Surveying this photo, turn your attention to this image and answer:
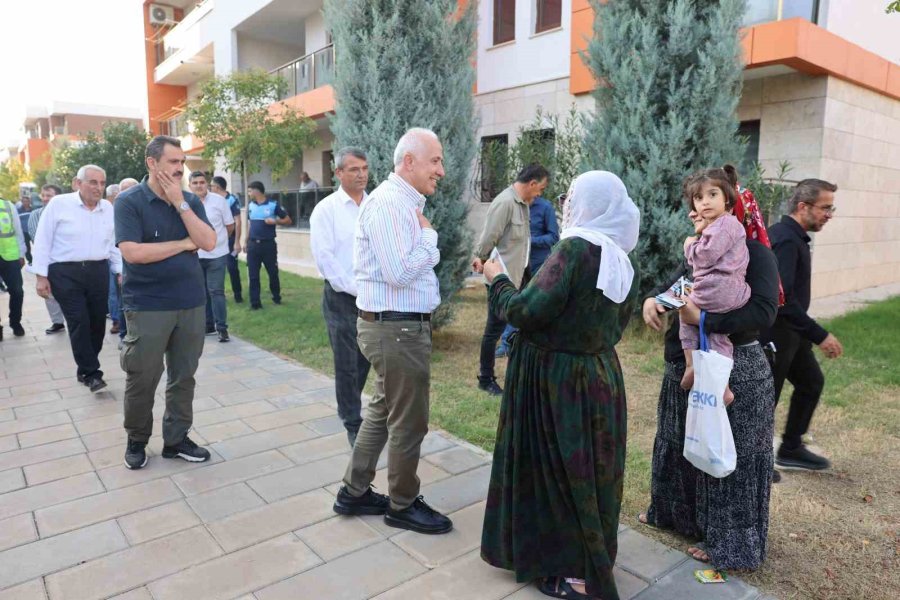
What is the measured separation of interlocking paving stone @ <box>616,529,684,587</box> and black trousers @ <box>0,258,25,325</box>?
841cm

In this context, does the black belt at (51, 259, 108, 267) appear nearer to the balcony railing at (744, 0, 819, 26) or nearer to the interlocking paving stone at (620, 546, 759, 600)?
the interlocking paving stone at (620, 546, 759, 600)

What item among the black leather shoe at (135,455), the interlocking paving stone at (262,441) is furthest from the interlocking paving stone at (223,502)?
the black leather shoe at (135,455)

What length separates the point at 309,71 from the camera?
17.6m

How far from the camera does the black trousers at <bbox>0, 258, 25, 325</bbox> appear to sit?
8.17 meters

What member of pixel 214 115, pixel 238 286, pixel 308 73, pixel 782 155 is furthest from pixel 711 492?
pixel 308 73

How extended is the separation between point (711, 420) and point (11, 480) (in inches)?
158

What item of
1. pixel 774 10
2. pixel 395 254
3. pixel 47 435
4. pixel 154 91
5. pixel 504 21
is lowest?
pixel 47 435

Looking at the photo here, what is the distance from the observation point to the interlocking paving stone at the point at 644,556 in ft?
9.43

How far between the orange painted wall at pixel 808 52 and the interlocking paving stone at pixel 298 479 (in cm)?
604

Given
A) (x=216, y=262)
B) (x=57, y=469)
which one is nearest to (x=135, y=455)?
(x=57, y=469)

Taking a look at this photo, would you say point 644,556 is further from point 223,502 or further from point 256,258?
point 256,258

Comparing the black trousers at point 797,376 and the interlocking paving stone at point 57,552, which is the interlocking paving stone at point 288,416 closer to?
the interlocking paving stone at point 57,552

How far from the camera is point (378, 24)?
675 cm

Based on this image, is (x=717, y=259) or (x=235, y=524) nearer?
(x=717, y=259)
